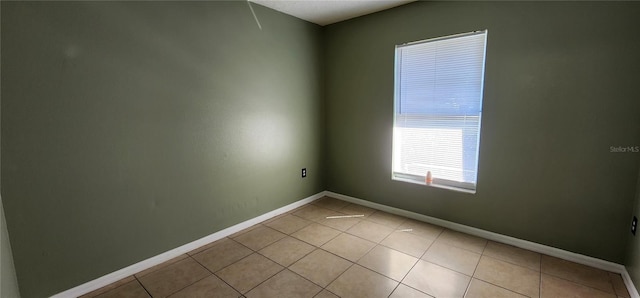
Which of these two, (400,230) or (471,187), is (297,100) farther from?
(471,187)

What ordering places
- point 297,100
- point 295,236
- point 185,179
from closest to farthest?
point 185,179 < point 295,236 < point 297,100

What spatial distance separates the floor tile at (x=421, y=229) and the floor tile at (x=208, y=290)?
1.80 m

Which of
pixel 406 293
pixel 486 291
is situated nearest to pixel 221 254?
pixel 406 293

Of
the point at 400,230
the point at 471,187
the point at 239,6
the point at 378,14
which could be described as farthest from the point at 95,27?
the point at 471,187

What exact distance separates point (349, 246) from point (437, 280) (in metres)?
0.80

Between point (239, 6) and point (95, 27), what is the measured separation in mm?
1252

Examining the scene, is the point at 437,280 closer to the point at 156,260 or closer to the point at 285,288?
Result: the point at 285,288

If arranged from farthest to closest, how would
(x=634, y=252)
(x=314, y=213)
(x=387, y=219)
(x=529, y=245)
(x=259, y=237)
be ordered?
1. (x=314, y=213)
2. (x=387, y=219)
3. (x=259, y=237)
4. (x=529, y=245)
5. (x=634, y=252)

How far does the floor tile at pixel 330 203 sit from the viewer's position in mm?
3580

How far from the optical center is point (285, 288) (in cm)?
200

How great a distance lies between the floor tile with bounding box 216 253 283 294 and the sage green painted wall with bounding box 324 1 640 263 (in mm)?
1811

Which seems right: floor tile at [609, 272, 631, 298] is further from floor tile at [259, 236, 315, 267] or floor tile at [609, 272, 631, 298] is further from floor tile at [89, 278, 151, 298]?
floor tile at [89, 278, 151, 298]

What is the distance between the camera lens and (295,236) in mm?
2797

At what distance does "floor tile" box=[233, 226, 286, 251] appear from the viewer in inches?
104
